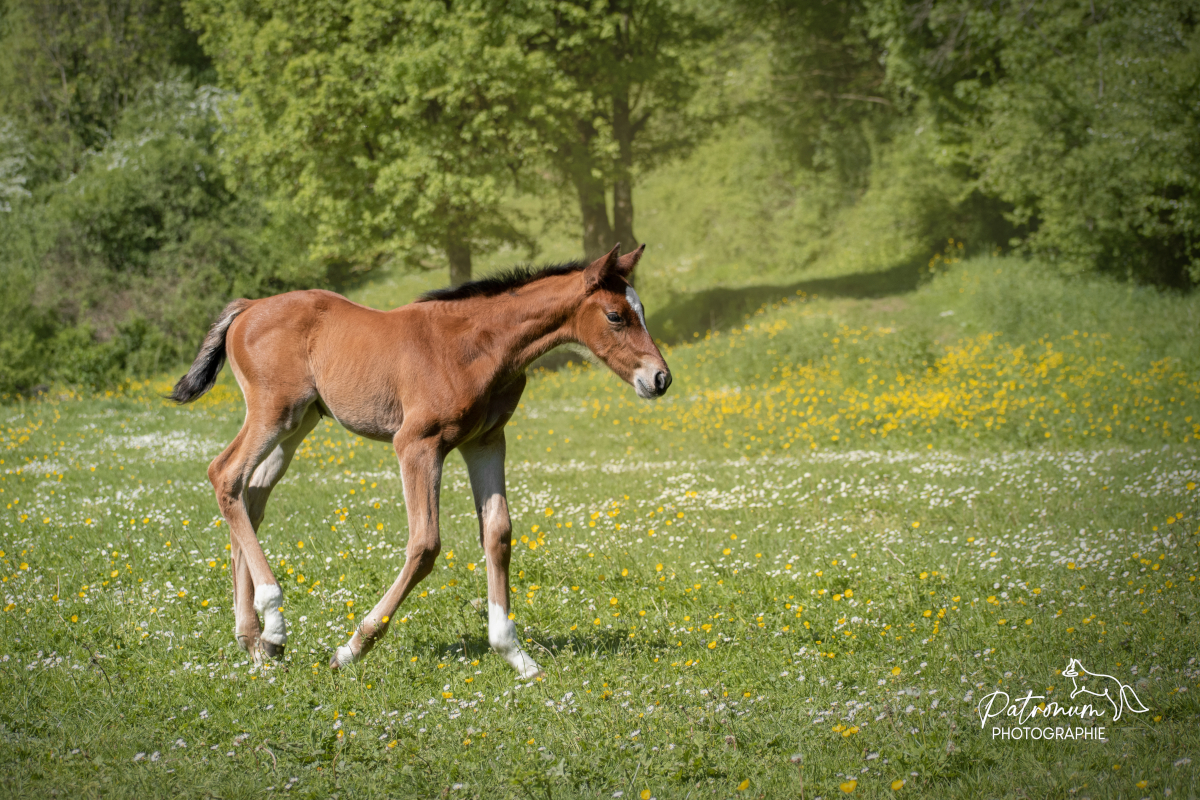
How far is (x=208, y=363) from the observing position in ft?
21.6

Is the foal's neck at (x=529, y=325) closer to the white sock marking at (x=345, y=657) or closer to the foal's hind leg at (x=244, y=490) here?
the foal's hind leg at (x=244, y=490)

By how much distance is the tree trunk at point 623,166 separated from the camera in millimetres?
25672

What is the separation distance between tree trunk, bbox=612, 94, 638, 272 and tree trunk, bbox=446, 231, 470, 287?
14.6 feet

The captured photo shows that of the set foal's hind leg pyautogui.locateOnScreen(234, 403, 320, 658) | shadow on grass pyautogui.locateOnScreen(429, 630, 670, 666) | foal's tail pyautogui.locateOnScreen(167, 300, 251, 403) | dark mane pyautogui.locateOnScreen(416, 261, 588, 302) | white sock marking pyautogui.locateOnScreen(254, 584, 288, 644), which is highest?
dark mane pyautogui.locateOnScreen(416, 261, 588, 302)

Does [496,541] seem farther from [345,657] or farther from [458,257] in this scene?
[458,257]

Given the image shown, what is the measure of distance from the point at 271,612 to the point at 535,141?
60.4ft

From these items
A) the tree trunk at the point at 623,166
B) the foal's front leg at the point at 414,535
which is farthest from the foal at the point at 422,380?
the tree trunk at the point at 623,166

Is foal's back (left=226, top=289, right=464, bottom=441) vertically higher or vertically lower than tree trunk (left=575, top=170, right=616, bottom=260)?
lower

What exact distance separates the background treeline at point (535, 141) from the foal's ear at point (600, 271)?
15.9 metres

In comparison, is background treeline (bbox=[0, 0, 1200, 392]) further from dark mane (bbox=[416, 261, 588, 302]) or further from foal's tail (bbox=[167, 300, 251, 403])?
dark mane (bbox=[416, 261, 588, 302])

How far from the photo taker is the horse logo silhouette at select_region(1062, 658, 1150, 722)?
4766 mm

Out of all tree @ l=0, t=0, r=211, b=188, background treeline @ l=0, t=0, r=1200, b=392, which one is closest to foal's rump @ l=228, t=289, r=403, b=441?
background treeline @ l=0, t=0, r=1200, b=392

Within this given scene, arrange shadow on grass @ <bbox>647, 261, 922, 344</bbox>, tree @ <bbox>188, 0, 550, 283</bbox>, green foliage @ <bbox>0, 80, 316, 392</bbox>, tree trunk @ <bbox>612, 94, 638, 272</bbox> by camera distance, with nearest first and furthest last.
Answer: tree @ <bbox>188, 0, 550, 283</bbox> < tree trunk @ <bbox>612, 94, 638, 272</bbox> < shadow on grass @ <bbox>647, 261, 922, 344</bbox> < green foliage @ <bbox>0, 80, 316, 392</bbox>

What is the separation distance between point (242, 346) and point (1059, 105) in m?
20.4
